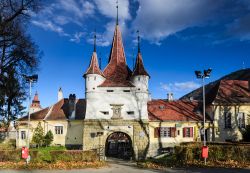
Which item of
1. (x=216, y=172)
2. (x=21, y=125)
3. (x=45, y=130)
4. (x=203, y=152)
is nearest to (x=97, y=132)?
(x=45, y=130)

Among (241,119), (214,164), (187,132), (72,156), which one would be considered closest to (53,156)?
(72,156)

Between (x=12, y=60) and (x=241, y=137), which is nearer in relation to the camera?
(x=12, y=60)

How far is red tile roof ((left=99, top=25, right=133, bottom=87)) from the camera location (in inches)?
1563

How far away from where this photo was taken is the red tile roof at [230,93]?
39.1 meters

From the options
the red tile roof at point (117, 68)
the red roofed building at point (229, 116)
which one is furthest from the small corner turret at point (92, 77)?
the red roofed building at point (229, 116)

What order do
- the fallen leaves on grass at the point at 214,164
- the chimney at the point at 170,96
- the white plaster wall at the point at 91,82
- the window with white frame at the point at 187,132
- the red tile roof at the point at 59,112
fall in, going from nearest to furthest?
the fallen leaves on grass at the point at 214,164, the white plaster wall at the point at 91,82, the window with white frame at the point at 187,132, the red tile roof at the point at 59,112, the chimney at the point at 170,96

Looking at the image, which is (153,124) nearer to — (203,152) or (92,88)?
(92,88)

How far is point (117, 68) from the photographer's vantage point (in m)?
41.6

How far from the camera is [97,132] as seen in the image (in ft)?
125

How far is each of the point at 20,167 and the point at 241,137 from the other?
87.7ft

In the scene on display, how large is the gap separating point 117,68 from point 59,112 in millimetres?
9657

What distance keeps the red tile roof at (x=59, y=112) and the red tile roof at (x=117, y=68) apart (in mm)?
5637

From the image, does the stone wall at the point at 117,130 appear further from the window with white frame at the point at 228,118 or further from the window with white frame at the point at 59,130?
the window with white frame at the point at 228,118

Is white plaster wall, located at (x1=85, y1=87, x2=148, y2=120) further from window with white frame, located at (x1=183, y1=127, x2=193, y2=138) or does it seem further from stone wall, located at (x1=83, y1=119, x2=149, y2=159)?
window with white frame, located at (x1=183, y1=127, x2=193, y2=138)
